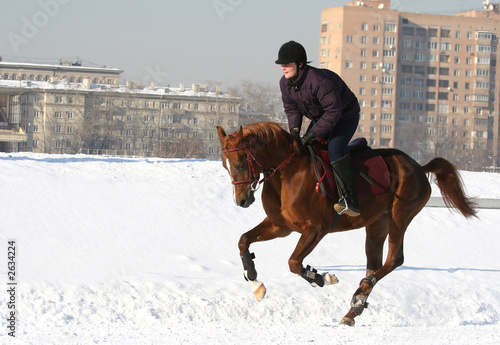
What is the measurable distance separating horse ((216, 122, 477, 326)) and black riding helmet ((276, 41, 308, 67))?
73cm

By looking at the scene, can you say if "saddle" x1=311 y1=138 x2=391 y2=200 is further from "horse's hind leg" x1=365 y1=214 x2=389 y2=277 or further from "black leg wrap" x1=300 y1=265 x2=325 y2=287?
"black leg wrap" x1=300 y1=265 x2=325 y2=287

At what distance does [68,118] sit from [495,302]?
76496mm

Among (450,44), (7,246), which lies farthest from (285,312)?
(450,44)

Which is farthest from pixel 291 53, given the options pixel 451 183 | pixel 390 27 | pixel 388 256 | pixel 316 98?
pixel 390 27

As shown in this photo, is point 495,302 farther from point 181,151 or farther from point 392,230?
point 181,151

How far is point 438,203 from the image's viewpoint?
53.8ft

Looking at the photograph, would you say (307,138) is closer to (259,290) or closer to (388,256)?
(259,290)

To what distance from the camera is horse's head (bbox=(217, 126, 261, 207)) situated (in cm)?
694

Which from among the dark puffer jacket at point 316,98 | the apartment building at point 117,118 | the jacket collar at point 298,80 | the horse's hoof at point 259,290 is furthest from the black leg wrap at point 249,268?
the apartment building at point 117,118

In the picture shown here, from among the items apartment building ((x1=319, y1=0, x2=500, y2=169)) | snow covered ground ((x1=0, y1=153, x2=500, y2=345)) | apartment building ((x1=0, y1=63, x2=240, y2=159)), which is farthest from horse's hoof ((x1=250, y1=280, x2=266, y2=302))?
apartment building ((x1=319, y1=0, x2=500, y2=169))

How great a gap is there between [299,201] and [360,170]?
122 cm

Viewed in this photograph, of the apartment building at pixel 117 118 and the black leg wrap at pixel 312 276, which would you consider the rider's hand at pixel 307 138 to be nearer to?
the black leg wrap at pixel 312 276

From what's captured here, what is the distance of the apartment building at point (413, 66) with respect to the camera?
121m

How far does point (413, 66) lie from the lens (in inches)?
4998
